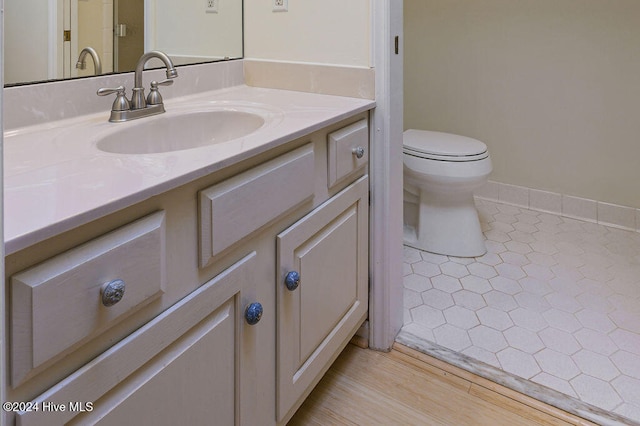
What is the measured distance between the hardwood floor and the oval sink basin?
768 millimetres

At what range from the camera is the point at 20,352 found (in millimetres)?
517

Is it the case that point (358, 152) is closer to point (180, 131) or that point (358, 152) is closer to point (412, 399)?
point (180, 131)

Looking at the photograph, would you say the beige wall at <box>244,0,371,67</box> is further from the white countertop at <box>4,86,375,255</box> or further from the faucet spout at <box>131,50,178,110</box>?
the faucet spout at <box>131,50,178,110</box>

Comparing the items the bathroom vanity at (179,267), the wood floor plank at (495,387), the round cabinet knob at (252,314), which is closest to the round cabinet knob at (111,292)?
the bathroom vanity at (179,267)

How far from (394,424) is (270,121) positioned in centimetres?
84

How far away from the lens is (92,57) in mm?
1124

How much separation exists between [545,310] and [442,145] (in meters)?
0.83

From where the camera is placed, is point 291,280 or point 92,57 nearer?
point 291,280

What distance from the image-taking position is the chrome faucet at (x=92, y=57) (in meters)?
1.10

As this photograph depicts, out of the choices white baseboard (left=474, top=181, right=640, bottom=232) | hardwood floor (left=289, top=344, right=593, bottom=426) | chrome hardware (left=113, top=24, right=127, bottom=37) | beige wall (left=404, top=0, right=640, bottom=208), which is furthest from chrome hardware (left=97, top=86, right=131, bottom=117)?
white baseboard (left=474, top=181, right=640, bottom=232)

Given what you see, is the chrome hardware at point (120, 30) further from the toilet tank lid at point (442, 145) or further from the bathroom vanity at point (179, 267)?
the toilet tank lid at point (442, 145)

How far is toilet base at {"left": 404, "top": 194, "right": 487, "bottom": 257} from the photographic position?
215 cm

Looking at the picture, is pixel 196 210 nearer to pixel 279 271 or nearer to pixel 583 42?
pixel 279 271

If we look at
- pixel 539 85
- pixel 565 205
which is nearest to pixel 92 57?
pixel 539 85
